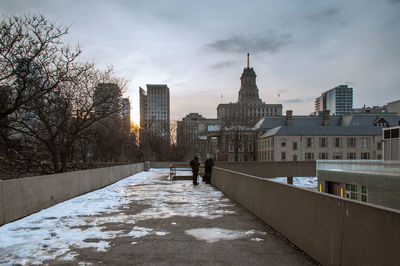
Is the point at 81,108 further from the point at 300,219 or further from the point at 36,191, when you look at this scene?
the point at 300,219

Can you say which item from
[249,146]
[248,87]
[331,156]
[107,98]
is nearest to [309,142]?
[331,156]

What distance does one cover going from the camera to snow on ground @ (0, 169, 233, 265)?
6.04 meters

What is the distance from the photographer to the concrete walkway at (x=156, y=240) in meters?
5.62

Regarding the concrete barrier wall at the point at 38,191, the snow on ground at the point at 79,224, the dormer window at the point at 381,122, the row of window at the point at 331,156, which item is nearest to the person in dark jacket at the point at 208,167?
the concrete barrier wall at the point at 38,191

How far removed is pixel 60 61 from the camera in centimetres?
2089

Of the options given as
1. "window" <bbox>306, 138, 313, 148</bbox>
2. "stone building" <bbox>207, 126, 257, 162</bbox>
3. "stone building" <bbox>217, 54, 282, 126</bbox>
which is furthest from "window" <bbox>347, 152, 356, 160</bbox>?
"stone building" <bbox>217, 54, 282, 126</bbox>

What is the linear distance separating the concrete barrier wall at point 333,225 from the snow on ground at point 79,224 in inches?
103

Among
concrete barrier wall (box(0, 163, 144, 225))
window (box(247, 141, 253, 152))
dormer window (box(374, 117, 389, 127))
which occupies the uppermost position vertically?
dormer window (box(374, 117, 389, 127))

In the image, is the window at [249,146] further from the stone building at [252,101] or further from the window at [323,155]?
the stone building at [252,101]

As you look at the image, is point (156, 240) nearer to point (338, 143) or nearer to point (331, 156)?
point (331, 156)

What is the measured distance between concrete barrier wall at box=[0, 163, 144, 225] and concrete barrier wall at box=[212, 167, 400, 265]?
258 inches

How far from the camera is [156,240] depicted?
6879mm

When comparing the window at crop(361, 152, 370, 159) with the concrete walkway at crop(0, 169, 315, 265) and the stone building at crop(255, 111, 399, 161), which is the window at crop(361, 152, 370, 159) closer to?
the stone building at crop(255, 111, 399, 161)

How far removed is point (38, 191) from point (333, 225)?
8.70 m
